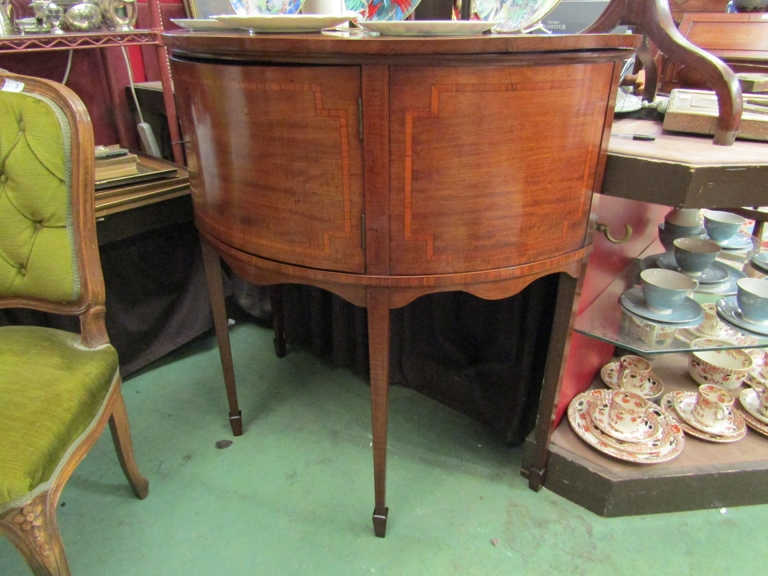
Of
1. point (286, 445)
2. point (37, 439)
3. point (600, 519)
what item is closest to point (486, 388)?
point (600, 519)

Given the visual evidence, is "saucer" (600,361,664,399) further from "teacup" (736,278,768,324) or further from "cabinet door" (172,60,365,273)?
"cabinet door" (172,60,365,273)

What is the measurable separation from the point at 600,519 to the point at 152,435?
109cm

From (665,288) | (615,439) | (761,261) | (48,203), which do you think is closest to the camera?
(48,203)

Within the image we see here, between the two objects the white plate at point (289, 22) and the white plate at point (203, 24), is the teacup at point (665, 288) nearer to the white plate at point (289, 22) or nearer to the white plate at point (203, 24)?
the white plate at point (289, 22)

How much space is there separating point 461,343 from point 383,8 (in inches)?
31.9

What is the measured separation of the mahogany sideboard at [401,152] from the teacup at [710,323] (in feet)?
1.29

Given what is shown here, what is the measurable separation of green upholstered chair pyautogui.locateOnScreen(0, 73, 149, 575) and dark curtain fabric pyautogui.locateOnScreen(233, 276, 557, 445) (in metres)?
0.68

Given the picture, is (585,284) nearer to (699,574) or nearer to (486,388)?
(486,388)

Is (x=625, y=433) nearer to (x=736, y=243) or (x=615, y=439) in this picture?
(x=615, y=439)

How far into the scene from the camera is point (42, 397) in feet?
2.75

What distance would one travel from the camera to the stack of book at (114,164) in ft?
4.52

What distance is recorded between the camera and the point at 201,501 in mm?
1180

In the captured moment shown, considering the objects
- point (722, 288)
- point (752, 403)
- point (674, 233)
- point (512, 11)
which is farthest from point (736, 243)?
point (512, 11)

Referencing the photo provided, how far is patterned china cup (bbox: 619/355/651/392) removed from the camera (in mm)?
1324
